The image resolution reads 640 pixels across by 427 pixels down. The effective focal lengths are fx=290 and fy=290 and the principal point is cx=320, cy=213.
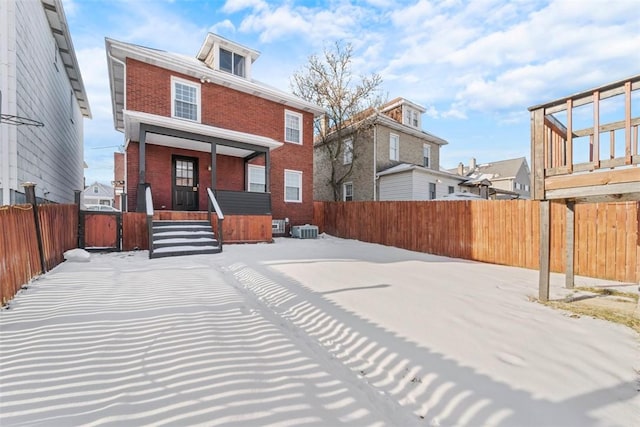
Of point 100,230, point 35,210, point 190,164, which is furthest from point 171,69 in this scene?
point 35,210

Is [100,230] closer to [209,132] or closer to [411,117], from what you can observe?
[209,132]

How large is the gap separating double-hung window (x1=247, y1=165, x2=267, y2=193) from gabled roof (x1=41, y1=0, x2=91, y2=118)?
24.8 feet

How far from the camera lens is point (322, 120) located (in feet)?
61.8

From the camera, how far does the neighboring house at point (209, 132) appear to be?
9.82 m

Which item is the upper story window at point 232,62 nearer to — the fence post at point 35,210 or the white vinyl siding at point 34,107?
the white vinyl siding at point 34,107

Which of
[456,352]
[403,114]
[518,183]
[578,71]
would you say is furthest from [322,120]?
[518,183]

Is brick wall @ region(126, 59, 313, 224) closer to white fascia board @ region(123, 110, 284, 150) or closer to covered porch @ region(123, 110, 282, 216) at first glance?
covered porch @ region(123, 110, 282, 216)

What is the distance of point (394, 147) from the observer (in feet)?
61.8

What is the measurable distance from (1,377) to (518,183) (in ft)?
140

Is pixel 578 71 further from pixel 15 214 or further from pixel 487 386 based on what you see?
pixel 15 214

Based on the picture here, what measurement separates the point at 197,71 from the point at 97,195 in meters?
46.2

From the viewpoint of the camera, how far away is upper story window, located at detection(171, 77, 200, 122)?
10867 mm

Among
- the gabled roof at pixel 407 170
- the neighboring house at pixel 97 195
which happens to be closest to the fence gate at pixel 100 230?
the gabled roof at pixel 407 170

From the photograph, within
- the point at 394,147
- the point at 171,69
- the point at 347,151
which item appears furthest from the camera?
the point at 347,151
